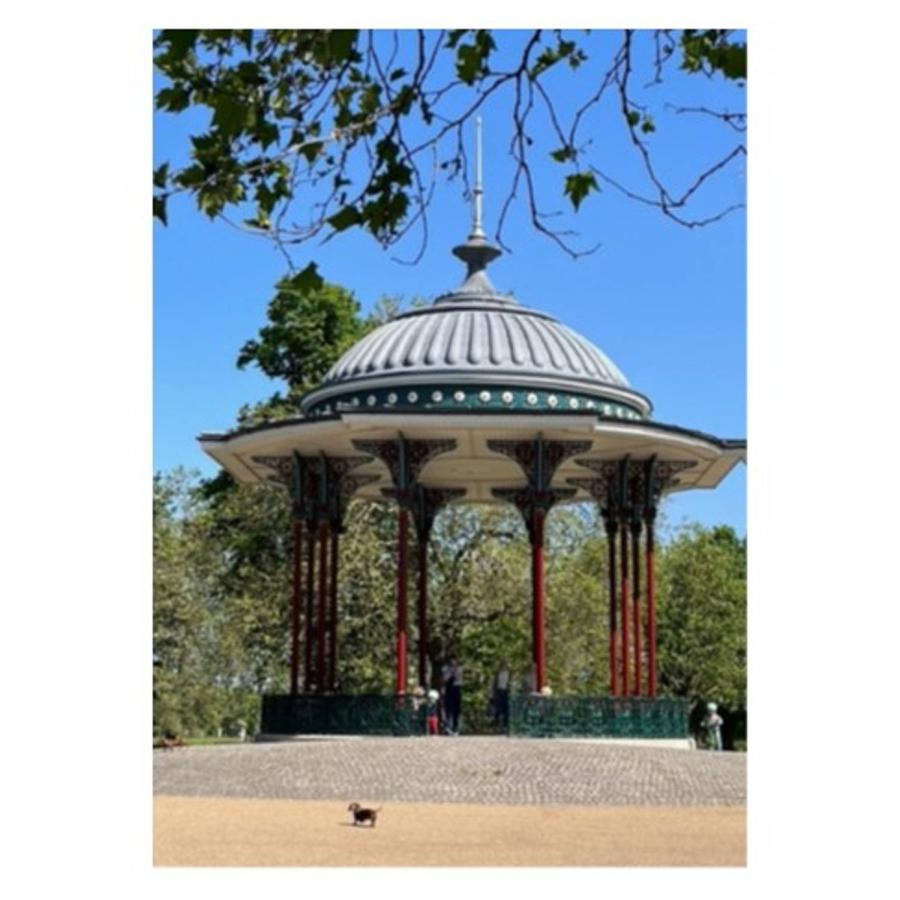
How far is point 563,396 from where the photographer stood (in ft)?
65.4

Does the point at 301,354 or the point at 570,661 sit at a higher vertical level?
the point at 301,354

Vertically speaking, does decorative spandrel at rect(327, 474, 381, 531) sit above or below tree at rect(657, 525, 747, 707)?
above

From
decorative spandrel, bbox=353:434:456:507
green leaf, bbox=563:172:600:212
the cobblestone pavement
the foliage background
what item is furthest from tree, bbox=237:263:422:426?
green leaf, bbox=563:172:600:212

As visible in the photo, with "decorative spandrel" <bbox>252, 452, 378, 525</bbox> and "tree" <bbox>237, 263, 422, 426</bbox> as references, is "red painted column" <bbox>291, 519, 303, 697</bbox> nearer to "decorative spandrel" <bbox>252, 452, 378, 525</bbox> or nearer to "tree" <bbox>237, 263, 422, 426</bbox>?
"decorative spandrel" <bbox>252, 452, 378, 525</bbox>

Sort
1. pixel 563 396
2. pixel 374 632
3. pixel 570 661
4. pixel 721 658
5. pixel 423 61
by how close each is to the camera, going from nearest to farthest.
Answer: pixel 423 61, pixel 563 396, pixel 374 632, pixel 570 661, pixel 721 658

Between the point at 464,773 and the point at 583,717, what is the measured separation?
3.59 m

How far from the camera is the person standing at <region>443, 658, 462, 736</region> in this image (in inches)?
782

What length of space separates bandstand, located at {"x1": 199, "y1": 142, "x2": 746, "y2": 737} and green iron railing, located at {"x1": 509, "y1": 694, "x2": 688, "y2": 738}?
2 cm

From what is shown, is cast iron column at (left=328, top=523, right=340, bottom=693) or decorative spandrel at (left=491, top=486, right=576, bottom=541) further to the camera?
cast iron column at (left=328, top=523, right=340, bottom=693)

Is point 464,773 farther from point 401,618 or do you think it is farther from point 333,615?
point 333,615

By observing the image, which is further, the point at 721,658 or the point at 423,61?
the point at 721,658
